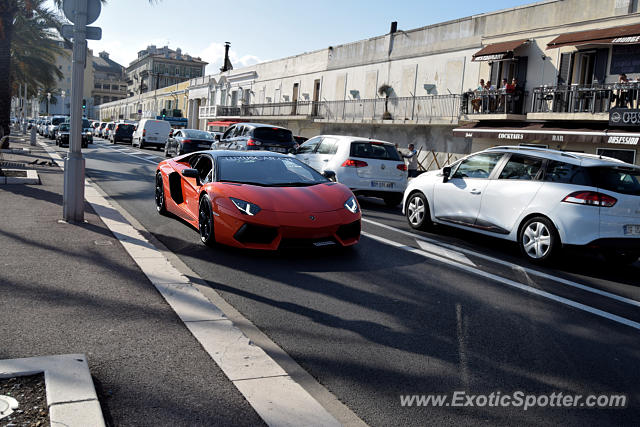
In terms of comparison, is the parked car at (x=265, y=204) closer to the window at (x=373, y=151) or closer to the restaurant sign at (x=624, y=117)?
the window at (x=373, y=151)

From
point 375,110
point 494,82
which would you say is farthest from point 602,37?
point 375,110

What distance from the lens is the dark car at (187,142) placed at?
2553 centimetres

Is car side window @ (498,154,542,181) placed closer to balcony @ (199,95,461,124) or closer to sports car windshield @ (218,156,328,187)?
sports car windshield @ (218,156,328,187)

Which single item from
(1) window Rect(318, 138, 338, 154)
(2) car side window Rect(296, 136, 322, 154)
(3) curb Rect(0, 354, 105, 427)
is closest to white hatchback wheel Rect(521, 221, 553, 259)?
(3) curb Rect(0, 354, 105, 427)

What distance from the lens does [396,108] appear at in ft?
111

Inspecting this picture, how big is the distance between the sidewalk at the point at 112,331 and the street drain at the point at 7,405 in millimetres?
419

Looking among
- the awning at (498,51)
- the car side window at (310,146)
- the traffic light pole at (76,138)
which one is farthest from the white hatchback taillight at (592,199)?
the awning at (498,51)

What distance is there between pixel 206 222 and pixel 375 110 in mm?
28469

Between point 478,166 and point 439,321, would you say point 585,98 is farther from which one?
point 439,321

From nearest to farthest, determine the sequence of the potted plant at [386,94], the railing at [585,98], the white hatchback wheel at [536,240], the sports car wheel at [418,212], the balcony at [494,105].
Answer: the white hatchback wheel at [536,240] → the sports car wheel at [418,212] → the railing at [585,98] → the balcony at [494,105] → the potted plant at [386,94]

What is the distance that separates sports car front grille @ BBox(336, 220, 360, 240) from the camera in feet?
25.0

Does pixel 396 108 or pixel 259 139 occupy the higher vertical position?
pixel 396 108

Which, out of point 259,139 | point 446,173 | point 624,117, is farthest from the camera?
point 624,117

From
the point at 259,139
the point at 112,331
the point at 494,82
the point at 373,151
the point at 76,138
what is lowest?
the point at 112,331
